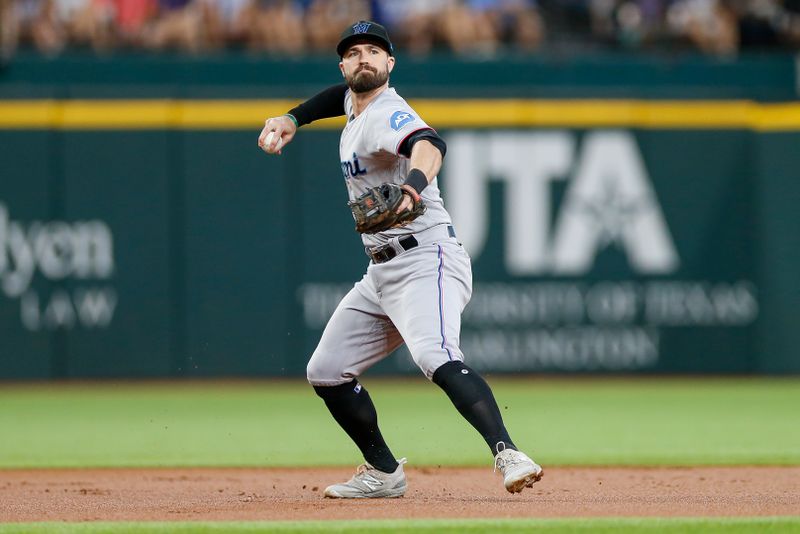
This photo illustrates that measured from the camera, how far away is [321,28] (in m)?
13.1

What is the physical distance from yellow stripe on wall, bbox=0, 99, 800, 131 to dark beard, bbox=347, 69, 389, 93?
675cm

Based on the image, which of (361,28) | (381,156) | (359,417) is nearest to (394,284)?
(381,156)

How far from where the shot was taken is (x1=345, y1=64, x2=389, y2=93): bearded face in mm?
5434

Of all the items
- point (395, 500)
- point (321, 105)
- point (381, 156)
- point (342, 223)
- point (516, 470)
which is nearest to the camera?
point (516, 470)

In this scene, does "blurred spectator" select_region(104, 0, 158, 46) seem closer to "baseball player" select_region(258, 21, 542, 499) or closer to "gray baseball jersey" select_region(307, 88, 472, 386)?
"baseball player" select_region(258, 21, 542, 499)

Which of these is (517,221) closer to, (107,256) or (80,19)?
(107,256)

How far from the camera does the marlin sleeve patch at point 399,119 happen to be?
5242 mm

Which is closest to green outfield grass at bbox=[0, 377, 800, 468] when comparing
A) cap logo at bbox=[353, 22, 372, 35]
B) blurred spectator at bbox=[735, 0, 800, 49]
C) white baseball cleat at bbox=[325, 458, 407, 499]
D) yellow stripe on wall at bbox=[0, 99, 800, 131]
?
white baseball cleat at bbox=[325, 458, 407, 499]

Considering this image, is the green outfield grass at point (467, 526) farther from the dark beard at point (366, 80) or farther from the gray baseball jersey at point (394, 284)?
the dark beard at point (366, 80)

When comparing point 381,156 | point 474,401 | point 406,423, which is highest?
point 381,156

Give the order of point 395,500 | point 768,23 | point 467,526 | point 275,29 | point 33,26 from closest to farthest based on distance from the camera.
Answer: point 467,526 < point 395,500 < point 33,26 < point 275,29 < point 768,23

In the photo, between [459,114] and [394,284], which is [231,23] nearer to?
[459,114]

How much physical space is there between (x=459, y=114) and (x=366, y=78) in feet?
23.4

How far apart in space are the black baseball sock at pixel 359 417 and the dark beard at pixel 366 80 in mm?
1237
